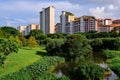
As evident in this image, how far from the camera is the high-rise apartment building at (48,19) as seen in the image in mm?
146500

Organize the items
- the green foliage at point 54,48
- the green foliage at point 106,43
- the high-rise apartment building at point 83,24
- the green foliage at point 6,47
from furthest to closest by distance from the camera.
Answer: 1. the high-rise apartment building at point 83,24
2. the green foliage at point 106,43
3. the green foliage at point 54,48
4. the green foliage at point 6,47

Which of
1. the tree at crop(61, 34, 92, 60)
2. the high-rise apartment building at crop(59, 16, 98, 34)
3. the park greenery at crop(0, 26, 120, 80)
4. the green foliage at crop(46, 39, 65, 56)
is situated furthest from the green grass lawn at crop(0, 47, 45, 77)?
the high-rise apartment building at crop(59, 16, 98, 34)

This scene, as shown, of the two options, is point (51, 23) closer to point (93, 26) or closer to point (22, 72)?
point (93, 26)

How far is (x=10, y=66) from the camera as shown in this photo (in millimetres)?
37625

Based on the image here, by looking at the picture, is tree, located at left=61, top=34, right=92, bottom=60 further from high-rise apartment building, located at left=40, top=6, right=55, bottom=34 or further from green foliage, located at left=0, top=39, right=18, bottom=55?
high-rise apartment building, located at left=40, top=6, right=55, bottom=34

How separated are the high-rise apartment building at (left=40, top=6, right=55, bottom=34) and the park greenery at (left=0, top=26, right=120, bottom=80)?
3641 cm

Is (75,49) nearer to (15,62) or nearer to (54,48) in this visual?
(54,48)

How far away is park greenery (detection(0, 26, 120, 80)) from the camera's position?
29.0 meters

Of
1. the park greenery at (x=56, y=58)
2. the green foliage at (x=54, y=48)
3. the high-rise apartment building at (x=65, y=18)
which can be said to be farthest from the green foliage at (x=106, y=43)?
the high-rise apartment building at (x=65, y=18)

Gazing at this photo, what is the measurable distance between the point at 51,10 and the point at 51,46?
8649cm


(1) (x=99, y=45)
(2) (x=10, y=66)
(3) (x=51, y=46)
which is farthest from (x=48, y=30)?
(2) (x=10, y=66)

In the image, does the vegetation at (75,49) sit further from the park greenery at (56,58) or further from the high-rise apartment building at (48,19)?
the high-rise apartment building at (48,19)

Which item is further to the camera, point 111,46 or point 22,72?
point 111,46

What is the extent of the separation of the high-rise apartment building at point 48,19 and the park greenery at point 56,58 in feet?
119
